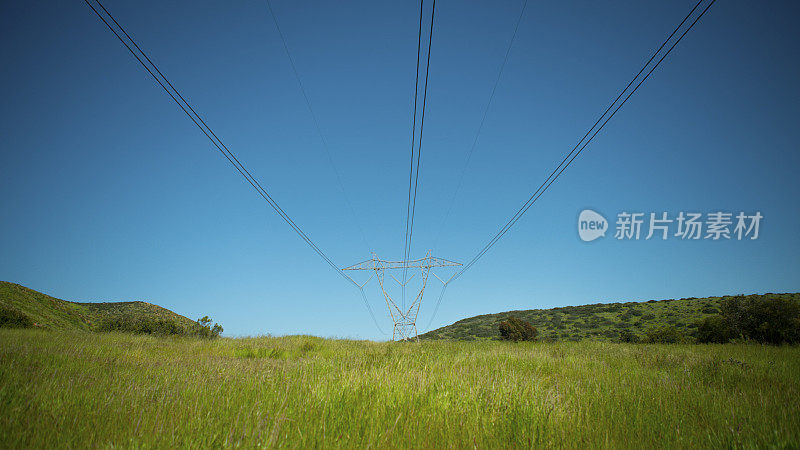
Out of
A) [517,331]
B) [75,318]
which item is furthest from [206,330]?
[517,331]

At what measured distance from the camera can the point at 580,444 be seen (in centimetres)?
236

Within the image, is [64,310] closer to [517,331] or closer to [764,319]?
[517,331]

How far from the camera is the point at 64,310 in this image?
1958 centimetres

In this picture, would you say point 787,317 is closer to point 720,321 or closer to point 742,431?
point 720,321

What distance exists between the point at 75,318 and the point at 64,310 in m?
1.31

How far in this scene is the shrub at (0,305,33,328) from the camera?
1309 cm

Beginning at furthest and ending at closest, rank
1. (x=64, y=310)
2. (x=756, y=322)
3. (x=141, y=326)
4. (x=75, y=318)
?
(x=64, y=310)
(x=75, y=318)
(x=756, y=322)
(x=141, y=326)

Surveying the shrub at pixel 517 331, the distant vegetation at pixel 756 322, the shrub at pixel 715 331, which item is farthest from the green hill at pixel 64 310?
the distant vegetation at pixel 756 322

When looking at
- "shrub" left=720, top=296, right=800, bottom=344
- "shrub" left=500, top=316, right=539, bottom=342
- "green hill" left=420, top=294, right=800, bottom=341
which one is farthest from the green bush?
"shrub" left=720, top=296, right=800, bottom=344

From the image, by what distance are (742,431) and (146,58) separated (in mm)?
8603

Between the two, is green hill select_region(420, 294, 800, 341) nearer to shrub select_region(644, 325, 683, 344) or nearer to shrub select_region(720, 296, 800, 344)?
shrub select_region(644, 325, 683, 344)

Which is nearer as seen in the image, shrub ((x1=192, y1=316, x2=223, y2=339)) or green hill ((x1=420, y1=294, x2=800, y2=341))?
shrub ((x1=192, y1=316, x2=223, y2=339))

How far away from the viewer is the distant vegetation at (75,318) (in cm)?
1400

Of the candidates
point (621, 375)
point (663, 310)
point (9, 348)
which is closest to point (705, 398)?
point (621, 375)
